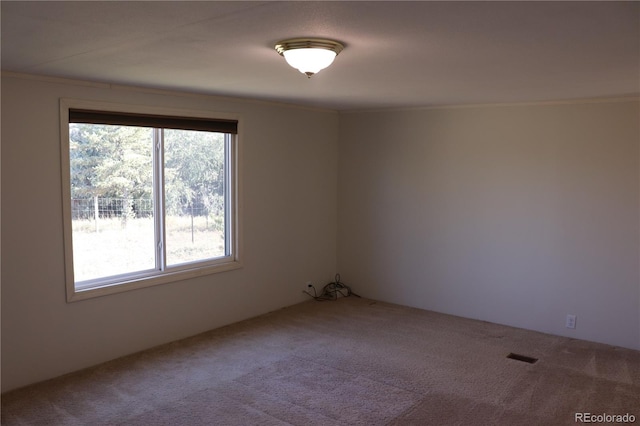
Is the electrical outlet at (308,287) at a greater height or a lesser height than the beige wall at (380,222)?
lesser

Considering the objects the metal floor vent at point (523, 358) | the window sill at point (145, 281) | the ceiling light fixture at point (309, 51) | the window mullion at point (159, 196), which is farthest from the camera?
the window mullion at point (159, 196)

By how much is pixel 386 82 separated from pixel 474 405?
2269 mm

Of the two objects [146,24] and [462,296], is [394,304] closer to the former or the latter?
[462,296]

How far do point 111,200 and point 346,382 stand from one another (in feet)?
7.52

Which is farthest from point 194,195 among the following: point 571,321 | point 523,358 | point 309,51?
point 571,321

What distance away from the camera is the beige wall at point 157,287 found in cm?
357

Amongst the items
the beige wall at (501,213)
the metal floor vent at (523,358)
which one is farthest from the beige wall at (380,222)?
the metal floor vent at (523,358)

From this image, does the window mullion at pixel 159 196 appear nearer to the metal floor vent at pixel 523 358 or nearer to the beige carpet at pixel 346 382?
the beige carpet at pixel 346 382

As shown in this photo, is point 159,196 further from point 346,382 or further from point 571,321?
point 571,321

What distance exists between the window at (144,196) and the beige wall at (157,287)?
102 mm

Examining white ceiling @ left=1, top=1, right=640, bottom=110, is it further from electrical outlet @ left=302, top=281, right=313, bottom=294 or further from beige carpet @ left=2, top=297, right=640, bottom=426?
electrical outlet @ left=302, top=281, right=313, bottom=294

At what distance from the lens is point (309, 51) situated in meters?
2.43

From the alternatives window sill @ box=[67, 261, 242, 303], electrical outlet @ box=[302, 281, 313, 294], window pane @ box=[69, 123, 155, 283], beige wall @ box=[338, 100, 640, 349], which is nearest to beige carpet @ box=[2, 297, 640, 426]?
beige wall @ box=[338, 100, 640, 349]

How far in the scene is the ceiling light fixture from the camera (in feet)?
7.88
